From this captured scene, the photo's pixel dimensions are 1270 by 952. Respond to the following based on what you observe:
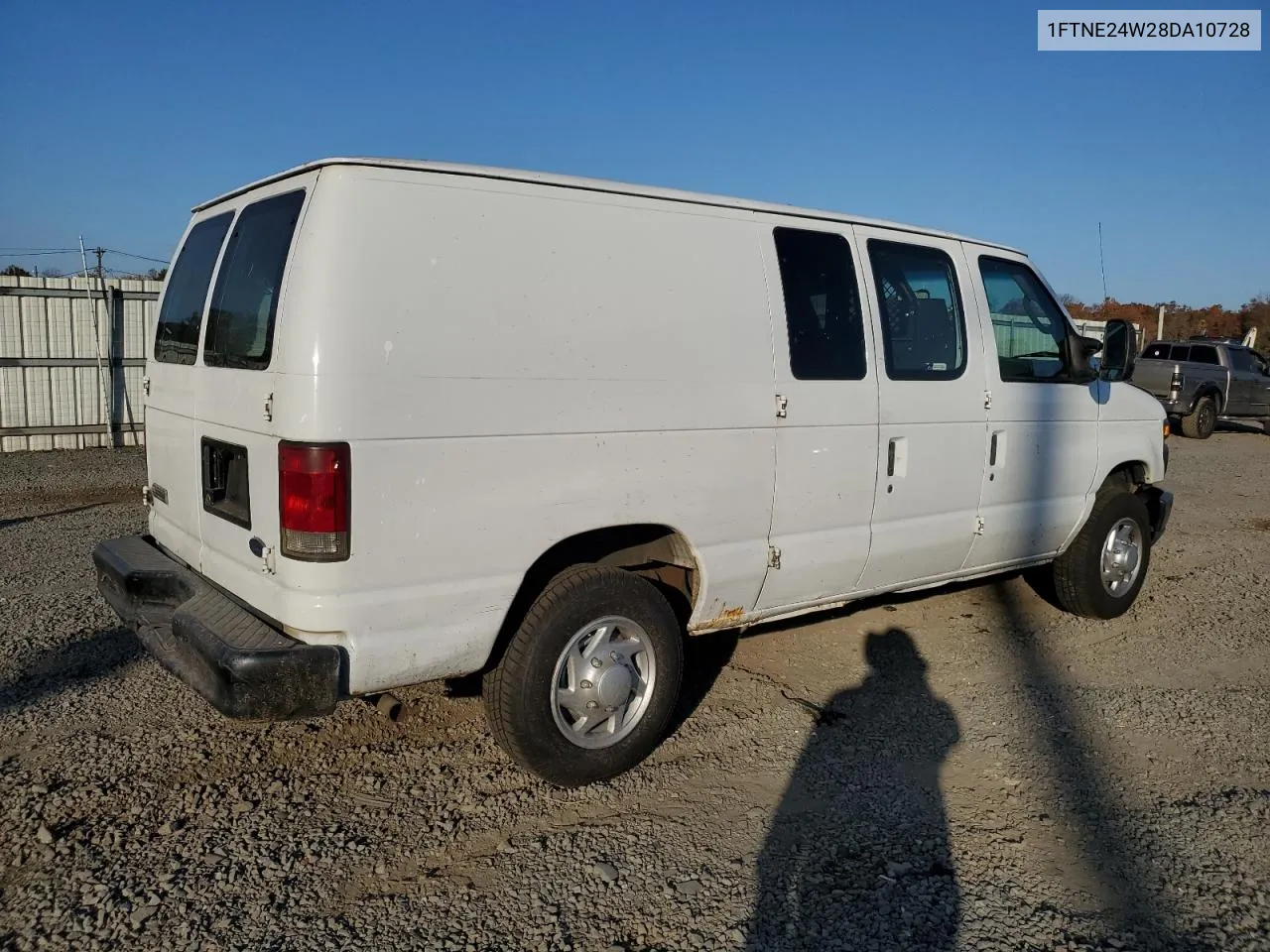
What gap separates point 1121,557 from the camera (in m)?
6.17

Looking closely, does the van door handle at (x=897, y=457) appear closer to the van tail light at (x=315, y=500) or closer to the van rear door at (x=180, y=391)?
the van tail light at (x=315, y=500)

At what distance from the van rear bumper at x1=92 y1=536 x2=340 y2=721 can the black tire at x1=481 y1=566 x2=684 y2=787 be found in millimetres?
657

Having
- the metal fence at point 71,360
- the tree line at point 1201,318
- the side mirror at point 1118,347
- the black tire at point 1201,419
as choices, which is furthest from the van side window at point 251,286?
the tree line at point 1201,318

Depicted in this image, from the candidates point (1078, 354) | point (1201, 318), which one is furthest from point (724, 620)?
point (1201, 318)

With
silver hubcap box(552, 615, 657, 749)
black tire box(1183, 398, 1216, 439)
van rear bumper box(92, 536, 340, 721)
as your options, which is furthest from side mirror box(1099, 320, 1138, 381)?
black tire box(1183, 398, 1216, 439)

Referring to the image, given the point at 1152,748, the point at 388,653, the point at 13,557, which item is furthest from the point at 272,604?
the point at 13,557

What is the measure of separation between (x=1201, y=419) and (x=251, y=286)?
65.0ft

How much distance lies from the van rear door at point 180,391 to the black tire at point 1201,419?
760 inches

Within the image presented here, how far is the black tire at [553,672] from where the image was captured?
359cm

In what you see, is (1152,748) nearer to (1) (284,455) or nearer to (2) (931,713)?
(2) (931,713)

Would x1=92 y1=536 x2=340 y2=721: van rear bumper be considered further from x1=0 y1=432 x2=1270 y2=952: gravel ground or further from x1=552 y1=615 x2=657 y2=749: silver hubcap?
x1=552 y1=615 x2=657 y2=749: silver hubcap

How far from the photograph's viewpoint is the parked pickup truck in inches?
743

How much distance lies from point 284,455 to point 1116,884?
9.87 feet

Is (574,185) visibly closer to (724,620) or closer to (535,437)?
(535,437)
